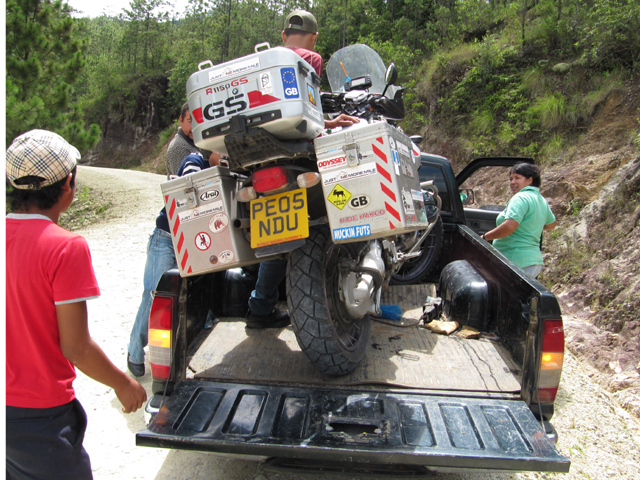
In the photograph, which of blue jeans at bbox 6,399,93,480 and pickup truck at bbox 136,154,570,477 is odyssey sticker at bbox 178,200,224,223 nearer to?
pickup truck at bbox 136,154,570,477

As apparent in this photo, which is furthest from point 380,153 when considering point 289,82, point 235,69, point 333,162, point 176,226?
point 176,226

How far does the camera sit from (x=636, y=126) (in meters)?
8.45

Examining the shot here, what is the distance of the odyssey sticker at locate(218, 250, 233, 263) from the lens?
7.92 ft

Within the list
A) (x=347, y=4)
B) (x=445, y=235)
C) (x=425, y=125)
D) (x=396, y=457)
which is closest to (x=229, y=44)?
(x=347, y=4)

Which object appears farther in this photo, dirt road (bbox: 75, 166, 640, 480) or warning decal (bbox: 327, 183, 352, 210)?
dirt road (bbox: 75, 166, 640, 480)

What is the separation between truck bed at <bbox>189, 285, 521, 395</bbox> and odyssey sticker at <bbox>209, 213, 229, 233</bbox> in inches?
31.8

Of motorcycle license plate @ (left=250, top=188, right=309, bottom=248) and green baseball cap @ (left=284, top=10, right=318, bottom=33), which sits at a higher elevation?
green baseball cap @ (left=284, top=10, right=318, bottom=33)

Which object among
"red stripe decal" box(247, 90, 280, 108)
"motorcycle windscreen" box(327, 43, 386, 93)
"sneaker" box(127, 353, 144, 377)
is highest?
"motorcycle windscreen" box(327, 43, 386, 93)

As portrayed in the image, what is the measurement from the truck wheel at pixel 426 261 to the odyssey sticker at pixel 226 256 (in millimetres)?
2522

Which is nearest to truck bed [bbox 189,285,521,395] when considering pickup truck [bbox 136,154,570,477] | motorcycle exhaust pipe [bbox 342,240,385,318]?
pickup truck [bbox 136,154,570,477]

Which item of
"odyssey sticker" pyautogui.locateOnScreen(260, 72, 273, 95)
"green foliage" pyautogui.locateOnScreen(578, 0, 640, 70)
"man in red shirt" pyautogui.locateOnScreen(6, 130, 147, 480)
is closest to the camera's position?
"man in red shirt" pyautogui.locateOnScreen(6, 130, 147, 480)

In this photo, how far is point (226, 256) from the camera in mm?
2424

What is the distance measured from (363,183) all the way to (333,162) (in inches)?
7.2

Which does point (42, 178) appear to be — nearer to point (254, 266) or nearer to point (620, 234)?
point (254, 266)
